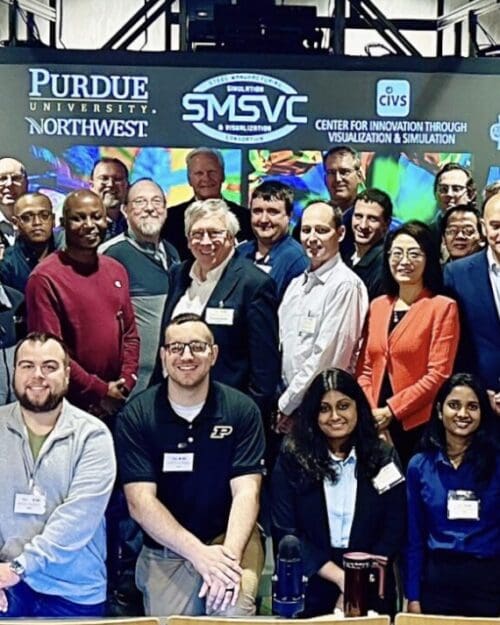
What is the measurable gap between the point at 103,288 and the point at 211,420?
0.74 m

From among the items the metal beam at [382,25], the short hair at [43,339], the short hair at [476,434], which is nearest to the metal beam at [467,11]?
the metal beam at [382,25]

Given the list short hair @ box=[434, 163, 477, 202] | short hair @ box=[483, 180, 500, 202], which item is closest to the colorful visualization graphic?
short hair @ box=[434, 163, 477, 202]

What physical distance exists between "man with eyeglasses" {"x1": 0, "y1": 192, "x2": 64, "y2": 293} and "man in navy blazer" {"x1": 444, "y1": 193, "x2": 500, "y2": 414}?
1.70m

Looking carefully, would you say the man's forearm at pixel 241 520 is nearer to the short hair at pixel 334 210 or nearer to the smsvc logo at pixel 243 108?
the short hair at pixel 334 210

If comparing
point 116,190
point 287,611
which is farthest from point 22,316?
point 287,611

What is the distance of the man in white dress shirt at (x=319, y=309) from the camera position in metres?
4.47

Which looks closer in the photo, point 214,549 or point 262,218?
point 214,549

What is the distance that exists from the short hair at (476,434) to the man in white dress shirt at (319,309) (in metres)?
0.47

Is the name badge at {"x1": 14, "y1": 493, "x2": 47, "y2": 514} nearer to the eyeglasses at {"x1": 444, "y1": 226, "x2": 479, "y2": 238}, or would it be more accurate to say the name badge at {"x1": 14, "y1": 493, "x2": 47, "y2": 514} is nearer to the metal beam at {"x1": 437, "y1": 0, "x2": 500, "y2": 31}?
the eyeglasses at {"x1": 444, "y1": 226, "x2": 479, "y2": 238}

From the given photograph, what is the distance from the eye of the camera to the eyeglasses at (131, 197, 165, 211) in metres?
4.52

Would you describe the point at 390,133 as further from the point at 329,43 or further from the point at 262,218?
the point at 329,43

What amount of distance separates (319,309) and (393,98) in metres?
0.97

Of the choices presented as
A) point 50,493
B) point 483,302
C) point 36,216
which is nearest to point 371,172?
point 483,302

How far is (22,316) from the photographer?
4.47m
